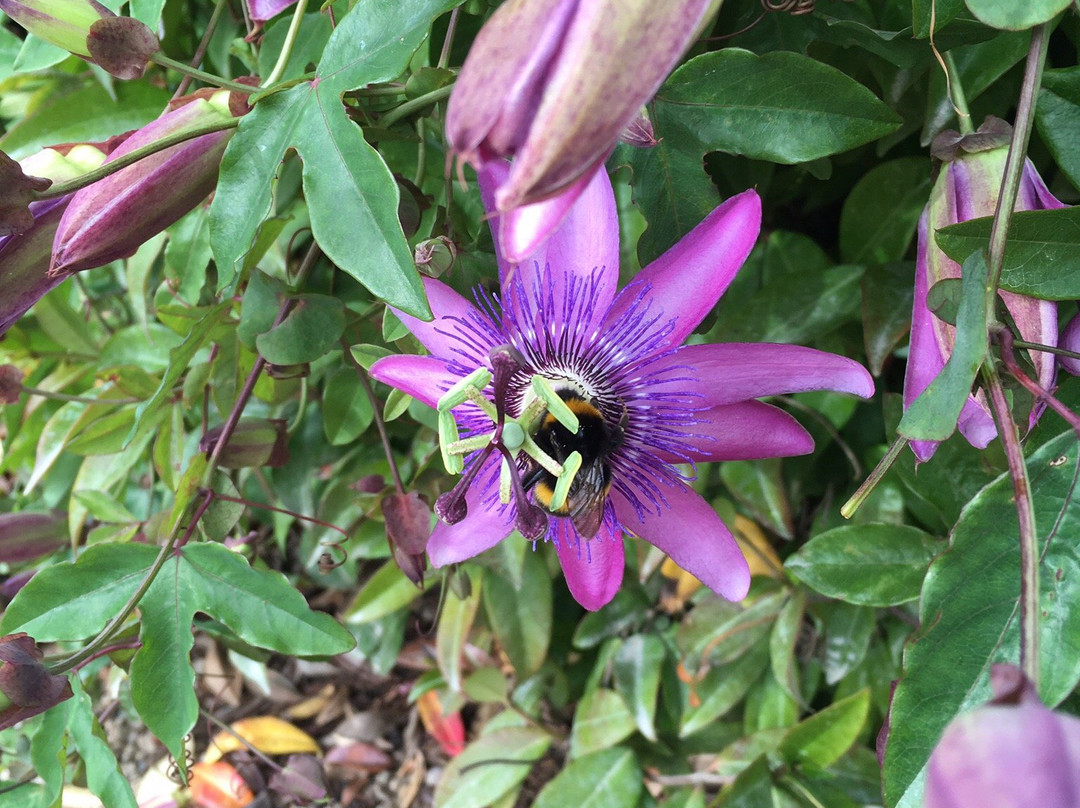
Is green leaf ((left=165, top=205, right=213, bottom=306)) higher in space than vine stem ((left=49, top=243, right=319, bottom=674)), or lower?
higher

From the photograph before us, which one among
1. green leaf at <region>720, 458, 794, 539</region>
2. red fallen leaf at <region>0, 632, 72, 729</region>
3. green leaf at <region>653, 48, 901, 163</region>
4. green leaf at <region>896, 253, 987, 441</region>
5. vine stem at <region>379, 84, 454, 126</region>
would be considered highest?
vine stem at <region>379, 84, 454, 126</region>

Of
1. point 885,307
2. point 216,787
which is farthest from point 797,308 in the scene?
point 216,787

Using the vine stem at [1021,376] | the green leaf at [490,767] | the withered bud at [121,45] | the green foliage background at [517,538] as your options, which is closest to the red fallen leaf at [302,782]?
the green foliage background at [517,538]

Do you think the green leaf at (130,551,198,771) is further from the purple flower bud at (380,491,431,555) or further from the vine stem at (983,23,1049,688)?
the vine stem at (983,23,1049,688)

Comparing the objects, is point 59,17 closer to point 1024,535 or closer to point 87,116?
point 87,116

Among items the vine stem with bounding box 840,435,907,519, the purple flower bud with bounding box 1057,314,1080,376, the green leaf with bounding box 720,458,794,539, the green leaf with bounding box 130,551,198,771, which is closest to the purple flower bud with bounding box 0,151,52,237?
the green leaf with bounding box 130,551,198,771

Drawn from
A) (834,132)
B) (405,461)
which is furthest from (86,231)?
(405,461)
